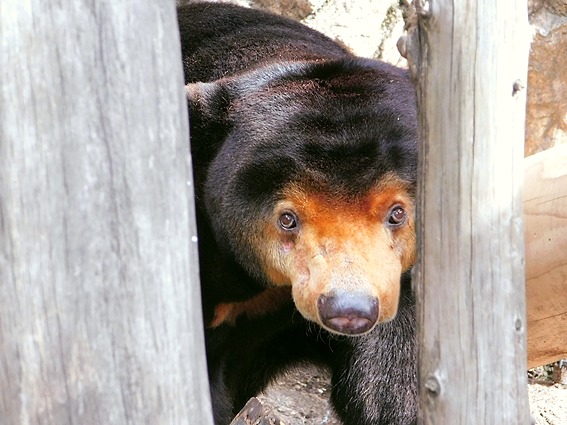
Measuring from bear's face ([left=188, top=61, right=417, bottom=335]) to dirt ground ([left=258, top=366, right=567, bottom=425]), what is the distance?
160 cm

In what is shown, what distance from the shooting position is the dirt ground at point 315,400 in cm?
569

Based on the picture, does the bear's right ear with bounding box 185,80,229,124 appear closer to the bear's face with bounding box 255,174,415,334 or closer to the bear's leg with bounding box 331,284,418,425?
the bear's face with bounding box 255,174,415,334

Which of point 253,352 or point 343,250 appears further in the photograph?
point 253,352

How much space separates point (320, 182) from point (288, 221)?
0.68 ft

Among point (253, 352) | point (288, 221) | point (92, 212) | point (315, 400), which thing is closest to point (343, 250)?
point (288, 221)

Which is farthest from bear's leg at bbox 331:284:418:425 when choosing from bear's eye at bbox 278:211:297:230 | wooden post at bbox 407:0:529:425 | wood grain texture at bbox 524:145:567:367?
wooden post at bbox 407:0:529:425

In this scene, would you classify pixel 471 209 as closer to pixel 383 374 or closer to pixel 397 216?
pixel 397 216

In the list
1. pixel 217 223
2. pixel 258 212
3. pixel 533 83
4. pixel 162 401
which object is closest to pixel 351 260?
pixel 258 212

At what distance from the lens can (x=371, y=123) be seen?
12.5ft

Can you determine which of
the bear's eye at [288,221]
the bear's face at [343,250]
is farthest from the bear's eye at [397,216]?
the bear's eye at [288,221]

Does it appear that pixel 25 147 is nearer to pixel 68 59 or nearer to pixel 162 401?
pixel 68 59

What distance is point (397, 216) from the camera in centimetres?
376

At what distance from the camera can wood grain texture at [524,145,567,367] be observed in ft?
13.1

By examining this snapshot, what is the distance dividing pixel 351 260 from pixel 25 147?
4.56 feet
